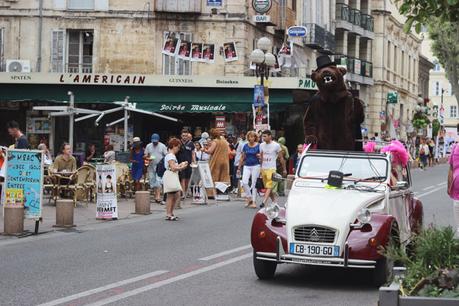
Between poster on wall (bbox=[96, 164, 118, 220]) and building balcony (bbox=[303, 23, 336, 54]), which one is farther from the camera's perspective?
building balcony (bbox=[303, 23, 336, 54])

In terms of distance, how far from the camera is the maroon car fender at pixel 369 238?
31.7 ft

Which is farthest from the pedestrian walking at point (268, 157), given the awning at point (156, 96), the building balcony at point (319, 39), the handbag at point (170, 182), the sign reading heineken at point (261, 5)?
the building balcony at point (319, 39)

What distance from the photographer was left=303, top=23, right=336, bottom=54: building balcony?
43125mm

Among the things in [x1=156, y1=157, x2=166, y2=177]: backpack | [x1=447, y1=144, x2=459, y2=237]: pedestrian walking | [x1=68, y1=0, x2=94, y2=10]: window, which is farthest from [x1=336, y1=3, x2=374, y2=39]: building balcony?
[x1=447, y1=144, x2=459, y2=237]: pedestrian walking

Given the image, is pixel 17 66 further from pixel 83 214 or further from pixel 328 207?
pixel 328 207

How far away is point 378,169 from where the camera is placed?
440 inches

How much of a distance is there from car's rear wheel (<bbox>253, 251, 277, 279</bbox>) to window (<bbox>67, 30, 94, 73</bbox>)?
25400mm

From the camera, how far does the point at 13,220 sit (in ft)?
49.5

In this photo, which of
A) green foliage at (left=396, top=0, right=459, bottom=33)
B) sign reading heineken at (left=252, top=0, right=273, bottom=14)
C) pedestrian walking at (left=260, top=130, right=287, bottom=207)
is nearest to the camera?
green foliage at (left=396, top=0, right=459, bottom=33)

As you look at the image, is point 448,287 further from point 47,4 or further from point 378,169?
point 47,4

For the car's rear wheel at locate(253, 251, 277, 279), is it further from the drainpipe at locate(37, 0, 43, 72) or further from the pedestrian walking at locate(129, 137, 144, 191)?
the drainpipe at locate(37, 0, 43, 72)

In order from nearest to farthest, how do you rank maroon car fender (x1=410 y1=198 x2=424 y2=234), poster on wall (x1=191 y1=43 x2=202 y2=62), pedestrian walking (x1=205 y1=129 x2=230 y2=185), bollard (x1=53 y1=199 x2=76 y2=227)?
maroon car fender (x1=410 y1=198 x2=424 y2=234) → bollard (x1=53 y1=199 x2=76 y2=227) → pedestrian walking (x1=205 y1=129 x2=230 y2=185) → poster on wall (x1=191 y1=43 x2=202 y2=62)

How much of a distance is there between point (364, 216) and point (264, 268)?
139 cm

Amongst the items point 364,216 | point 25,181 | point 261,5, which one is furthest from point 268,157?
point 261,5
